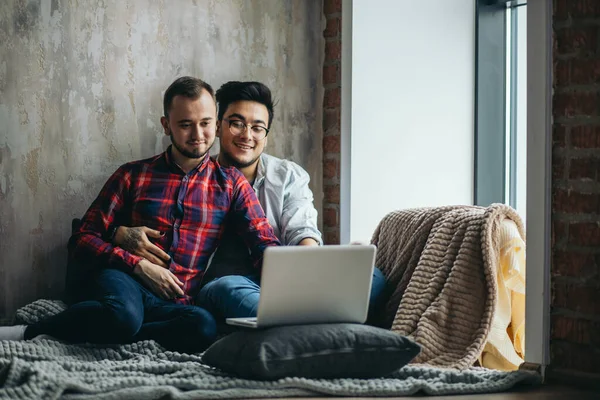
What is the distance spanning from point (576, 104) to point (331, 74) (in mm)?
1808

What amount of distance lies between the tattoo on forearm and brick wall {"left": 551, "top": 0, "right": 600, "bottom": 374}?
1492mm

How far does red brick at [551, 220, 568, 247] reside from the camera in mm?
2510

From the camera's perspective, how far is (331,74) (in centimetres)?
414

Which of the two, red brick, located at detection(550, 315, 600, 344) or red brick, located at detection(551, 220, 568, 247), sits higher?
red brick, located at detection(551, 220, 568, 247)

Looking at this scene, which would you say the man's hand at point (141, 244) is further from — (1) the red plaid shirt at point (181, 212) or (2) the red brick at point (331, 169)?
(2) the red brick at point (331, 169)

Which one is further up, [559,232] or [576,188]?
[576,188]

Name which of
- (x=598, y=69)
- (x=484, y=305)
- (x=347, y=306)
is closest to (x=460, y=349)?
(x=484, y=305)

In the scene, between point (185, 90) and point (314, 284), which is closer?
point (314, 284)

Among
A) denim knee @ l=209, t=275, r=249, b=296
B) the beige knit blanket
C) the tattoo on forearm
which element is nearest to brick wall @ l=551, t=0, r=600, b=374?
the beige knit blanket

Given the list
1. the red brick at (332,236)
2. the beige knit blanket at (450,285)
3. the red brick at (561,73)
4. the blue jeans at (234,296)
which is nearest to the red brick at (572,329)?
the beige knit blanket at (450,285)

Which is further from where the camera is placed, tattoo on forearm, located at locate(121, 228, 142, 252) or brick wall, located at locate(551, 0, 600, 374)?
tattoo on forearm, located at locate(121, 228, 142, 252)

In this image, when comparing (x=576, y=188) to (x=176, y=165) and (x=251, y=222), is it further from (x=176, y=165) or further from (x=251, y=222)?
(x=176, y=165)

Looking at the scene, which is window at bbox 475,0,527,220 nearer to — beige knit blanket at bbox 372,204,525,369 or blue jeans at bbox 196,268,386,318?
beige knit blanket at bbox 372,204,525,369

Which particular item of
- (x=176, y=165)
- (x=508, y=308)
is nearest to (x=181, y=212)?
(x=176, y=165)
